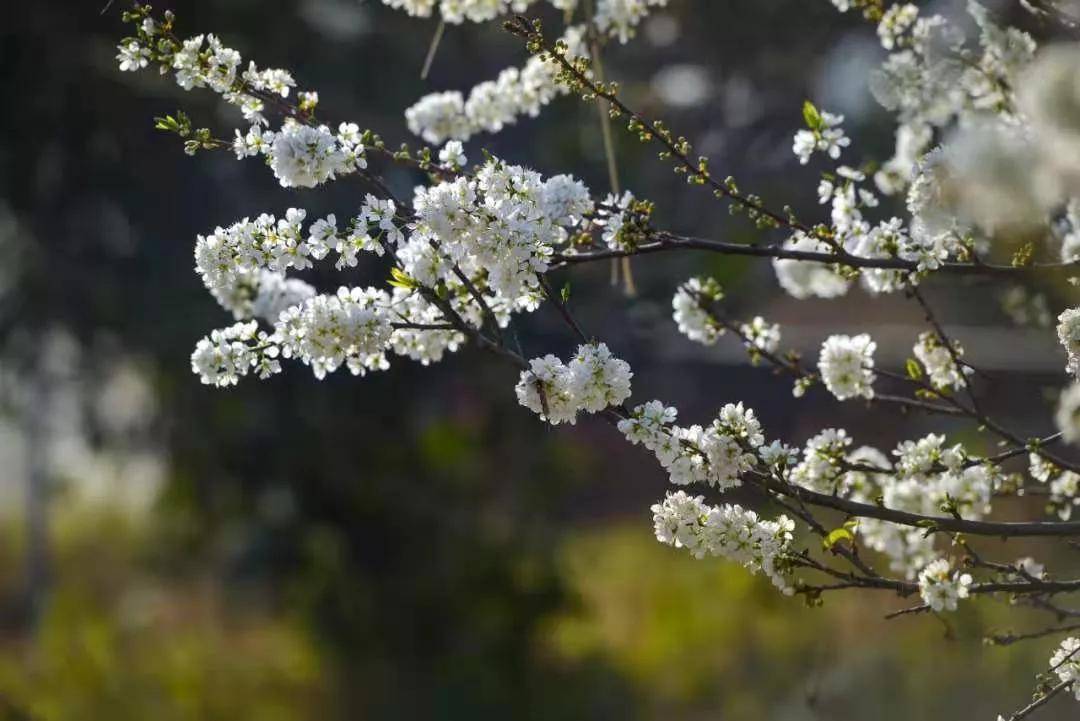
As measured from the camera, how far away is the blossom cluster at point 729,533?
1.16 metres

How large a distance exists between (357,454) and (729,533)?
114 inches

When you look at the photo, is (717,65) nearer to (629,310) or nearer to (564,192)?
(629,310)

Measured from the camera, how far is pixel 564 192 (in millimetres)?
1289

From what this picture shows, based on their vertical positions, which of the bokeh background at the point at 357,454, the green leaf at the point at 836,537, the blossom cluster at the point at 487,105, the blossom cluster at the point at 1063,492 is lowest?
the green leaf at the point at 836,537

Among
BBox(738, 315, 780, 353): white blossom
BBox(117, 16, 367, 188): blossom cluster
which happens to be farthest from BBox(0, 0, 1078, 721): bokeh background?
BBox(117, 16, 367, 188): blossom cluster

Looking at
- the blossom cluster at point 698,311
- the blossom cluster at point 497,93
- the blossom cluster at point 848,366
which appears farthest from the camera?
the blossom cluster at point 497,93

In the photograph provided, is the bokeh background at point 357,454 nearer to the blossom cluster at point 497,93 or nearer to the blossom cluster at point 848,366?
the blossom cluster at point 497,93

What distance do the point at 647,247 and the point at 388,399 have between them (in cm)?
281

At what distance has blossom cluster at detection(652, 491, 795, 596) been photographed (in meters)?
1.16

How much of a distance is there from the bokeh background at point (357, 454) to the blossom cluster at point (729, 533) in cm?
231

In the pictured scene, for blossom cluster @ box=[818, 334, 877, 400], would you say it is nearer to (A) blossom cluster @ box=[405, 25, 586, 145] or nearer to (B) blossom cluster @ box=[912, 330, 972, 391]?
(B) blossom cluster @ box=[912, 330, 972, 391]

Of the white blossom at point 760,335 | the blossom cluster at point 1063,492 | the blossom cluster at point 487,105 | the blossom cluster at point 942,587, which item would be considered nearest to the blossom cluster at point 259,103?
the blossom cluster at point 487,105

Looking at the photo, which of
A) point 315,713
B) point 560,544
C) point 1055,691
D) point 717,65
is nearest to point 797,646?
point 560,544

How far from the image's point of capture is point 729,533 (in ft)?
3.83
